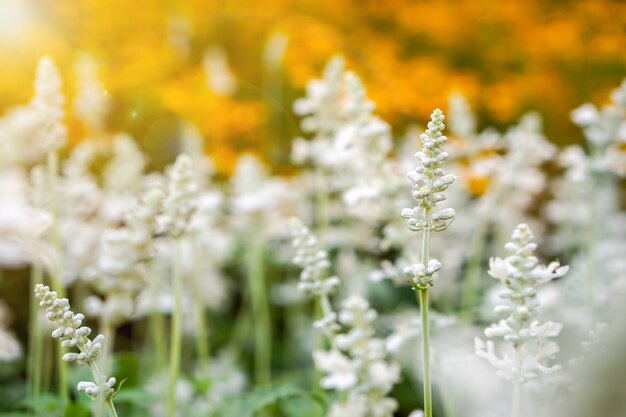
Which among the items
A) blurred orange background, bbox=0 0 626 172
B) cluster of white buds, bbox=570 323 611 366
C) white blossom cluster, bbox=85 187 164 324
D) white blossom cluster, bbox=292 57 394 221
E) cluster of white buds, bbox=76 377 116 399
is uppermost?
blurred orange background, bbox=0 0 626 172

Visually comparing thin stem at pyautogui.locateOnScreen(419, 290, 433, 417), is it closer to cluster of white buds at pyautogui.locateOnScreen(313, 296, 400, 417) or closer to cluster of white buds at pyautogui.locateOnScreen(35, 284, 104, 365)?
cluster of white buds at pyautogui.locateOnScreen(313, 296, 400, 417)

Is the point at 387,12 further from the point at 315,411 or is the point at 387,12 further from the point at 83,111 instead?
the point at 315,411

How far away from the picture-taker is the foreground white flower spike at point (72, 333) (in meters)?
1.48

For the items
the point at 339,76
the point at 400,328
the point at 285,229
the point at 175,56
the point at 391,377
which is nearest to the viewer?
the point at 391,377

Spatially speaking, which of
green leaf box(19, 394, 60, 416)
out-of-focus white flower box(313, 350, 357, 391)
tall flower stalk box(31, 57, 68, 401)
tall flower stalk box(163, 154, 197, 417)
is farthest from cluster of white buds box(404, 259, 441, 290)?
green leaf box(19, 394, 60, 416)

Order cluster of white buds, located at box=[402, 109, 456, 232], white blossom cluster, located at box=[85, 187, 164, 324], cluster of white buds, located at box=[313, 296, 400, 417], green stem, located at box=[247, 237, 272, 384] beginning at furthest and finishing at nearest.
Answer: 1. green stem, located at box=[247, 237, 272, 384]
2. white blossom cluster, located at box=[85, 187, 164, 324]
3. cluster of white buds, located at box=[402, 109, 456, 232]
4. cluster of white buds, located at box=[313, 296, 400, 417]

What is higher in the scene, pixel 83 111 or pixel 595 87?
pixel 595 87

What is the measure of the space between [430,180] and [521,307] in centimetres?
34

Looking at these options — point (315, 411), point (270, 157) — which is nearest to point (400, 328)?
point (315, 411)

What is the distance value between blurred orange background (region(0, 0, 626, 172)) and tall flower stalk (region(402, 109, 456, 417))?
17.5 ft

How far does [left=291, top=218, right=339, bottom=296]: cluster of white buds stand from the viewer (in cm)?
179

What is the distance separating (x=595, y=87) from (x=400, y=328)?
7.72 m

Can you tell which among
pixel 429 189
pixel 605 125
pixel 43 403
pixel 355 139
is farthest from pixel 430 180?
pixel 605 125

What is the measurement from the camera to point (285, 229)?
464cm
